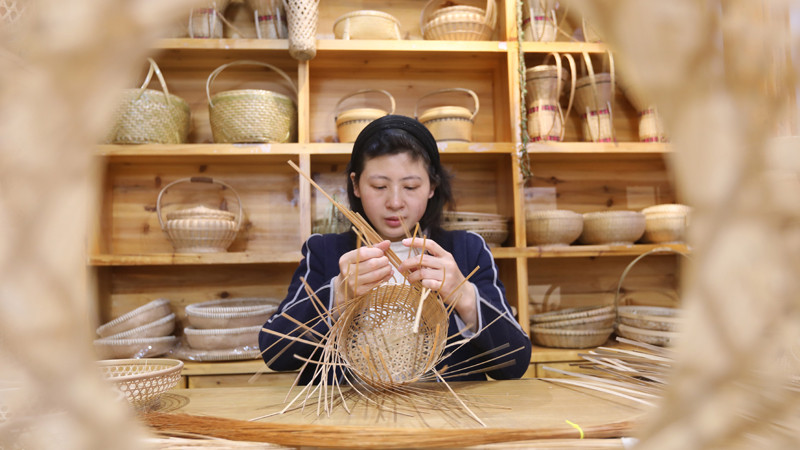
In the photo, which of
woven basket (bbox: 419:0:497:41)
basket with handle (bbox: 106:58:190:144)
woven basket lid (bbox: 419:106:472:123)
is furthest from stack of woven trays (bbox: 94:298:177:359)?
woven basket (bbox: 419:0:497:41)

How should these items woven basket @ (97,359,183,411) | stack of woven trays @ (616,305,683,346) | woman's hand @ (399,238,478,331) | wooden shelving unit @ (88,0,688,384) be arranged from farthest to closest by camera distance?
wooden shelving unit @ (88,0,688,384) < stack of woven trays @ (616,305,683,346) < woman's hand @ (399,238,478,331) < woven basket @ (97,359,183,411)

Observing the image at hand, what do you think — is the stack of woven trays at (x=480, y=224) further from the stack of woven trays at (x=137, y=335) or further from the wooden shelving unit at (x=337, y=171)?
the stack of woven trays at (x=137, y=335)

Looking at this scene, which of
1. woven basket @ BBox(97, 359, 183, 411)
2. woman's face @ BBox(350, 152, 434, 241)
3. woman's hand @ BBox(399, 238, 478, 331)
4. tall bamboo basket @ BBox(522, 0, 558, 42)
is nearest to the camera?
woven basket @ BBox(97, 359, 183, 411)

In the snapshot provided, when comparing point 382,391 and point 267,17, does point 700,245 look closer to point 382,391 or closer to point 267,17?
point 382,391

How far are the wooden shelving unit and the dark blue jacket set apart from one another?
1.26 ft

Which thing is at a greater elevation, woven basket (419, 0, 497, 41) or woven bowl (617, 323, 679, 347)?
woven basket (419, 0, 497, 41)

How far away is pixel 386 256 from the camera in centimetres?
77

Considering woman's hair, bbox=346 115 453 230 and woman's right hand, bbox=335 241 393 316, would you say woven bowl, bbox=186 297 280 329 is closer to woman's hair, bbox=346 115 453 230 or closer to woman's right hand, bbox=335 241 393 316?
woman's hair, bbox=346 115 453 230

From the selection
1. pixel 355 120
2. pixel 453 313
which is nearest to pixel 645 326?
pixel 453 313

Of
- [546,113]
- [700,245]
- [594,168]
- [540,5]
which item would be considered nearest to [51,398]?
[700,245]

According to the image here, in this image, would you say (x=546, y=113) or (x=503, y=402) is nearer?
(x=503, y=402)

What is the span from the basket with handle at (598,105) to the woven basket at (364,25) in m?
0.84

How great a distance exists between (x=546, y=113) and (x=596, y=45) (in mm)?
364

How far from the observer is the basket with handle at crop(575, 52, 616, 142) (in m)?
1.85
